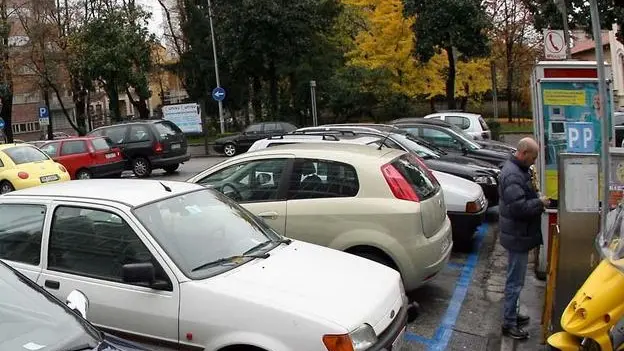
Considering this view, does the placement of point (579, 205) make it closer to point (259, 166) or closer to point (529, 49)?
point (259, 166)

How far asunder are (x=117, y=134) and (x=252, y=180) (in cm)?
1488

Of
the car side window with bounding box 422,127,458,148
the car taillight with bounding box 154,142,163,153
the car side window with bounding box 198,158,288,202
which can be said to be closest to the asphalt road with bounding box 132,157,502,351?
the car side window with bounding box 198,158,288,202

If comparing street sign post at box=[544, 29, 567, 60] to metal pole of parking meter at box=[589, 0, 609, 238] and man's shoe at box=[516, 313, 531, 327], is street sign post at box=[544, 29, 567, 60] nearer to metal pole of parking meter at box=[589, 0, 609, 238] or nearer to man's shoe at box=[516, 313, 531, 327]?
man's shoe at box=[516, 313, 531, 327]

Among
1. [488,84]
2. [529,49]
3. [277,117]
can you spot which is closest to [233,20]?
[277,117]

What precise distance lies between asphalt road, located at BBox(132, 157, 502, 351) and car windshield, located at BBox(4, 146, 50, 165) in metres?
11.9

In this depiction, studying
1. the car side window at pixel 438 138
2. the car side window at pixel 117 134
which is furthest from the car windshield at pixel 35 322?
the car side window at pixel 117 134

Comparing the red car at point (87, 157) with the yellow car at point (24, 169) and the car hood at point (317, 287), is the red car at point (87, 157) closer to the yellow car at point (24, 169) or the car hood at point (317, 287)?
the yellow car at point (24, 169)

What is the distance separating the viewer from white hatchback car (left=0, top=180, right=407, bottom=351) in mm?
3613

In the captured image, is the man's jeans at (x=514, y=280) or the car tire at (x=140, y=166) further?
the car tire at (x=140, y=166)

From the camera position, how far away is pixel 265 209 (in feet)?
20.7

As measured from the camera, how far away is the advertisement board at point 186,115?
33188mm

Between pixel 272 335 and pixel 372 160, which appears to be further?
pixel 372 160

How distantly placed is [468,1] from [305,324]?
24875 mm

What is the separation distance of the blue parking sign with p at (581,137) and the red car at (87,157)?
1464 cm
